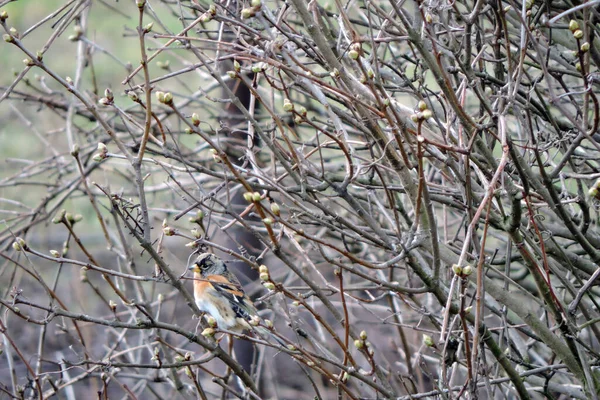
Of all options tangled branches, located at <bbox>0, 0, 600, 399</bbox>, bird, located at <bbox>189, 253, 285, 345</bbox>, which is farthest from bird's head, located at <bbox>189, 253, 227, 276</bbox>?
tangled branches, located at <bbox>0, 0, 600, 399</bbox>

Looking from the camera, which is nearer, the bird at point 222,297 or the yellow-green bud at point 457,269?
the yellow-green bud at point 457,269

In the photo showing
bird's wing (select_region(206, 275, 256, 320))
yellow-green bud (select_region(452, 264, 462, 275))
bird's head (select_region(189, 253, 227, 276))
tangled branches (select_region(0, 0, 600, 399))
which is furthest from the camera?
bird's head (select_region(189, 253, 227, 276))

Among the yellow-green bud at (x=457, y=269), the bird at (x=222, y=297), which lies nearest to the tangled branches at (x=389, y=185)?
the yellow-green bud at (x=457, y=269)

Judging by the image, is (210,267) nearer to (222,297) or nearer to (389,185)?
(222,297)

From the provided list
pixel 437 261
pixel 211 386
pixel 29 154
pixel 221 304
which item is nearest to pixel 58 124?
pixel 29 154

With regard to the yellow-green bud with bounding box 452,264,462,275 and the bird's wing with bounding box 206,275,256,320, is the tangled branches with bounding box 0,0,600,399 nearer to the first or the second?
the yellow-green bud with bounding box 452,264,462,275

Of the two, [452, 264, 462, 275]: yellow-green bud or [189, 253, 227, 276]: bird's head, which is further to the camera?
[189, 253, 227, 276]: bird's head

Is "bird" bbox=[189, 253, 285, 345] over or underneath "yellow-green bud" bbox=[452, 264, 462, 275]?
over

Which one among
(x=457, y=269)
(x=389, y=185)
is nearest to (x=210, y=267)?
(x=389, y=185)

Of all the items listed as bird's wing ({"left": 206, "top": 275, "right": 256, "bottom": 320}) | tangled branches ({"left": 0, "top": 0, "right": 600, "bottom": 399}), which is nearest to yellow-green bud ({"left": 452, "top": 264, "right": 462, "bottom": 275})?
tangled branches ({"left": 0, "top": 0, "right": 600, "bottom": 399})

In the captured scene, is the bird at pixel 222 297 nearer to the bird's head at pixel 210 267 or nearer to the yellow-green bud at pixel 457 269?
the bird's head at pixel 210 267

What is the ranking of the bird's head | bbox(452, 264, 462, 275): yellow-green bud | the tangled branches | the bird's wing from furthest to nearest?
the bird's head
the bird's wing
the tangled branches
bbox(452, 264, 462, 275): yellow-green bud

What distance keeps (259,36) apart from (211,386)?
541cm

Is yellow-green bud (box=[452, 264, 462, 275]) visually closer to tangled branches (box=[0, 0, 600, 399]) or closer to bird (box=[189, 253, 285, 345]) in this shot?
tangled branches (box=[0, 0, 600, 399])
